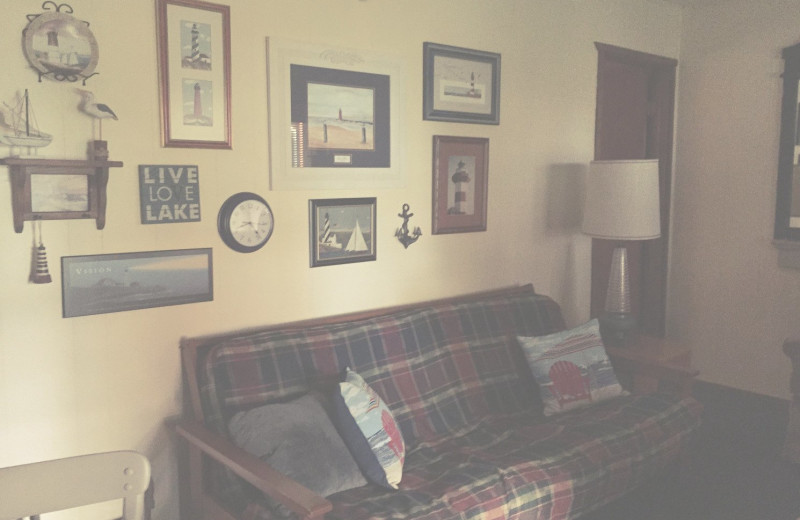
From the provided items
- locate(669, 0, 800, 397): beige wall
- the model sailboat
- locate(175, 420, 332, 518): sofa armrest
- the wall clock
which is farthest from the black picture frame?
locate(669, 0, 800, 397): beige wall

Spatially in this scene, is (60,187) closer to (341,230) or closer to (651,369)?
(341,230)

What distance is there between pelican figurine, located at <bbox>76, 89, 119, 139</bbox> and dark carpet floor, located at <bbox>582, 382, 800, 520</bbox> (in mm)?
2307

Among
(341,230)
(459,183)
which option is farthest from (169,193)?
(459,183)

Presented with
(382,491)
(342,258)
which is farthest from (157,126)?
(382,491)

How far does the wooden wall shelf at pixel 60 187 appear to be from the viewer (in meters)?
2.02

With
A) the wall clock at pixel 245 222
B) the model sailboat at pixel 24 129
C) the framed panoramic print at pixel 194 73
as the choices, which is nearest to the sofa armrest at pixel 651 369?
the wall clock at pixel 245 222

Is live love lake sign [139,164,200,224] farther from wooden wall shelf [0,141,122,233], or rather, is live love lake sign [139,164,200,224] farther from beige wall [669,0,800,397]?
beige wall [669,0,800,397]

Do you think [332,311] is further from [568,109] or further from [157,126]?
[568,109]

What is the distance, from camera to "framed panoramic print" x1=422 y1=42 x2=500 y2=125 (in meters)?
3.03

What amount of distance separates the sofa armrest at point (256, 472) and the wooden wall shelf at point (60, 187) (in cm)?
75

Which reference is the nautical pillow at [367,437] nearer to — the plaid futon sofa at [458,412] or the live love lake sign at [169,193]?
the plaid futon sofa at [458,412]

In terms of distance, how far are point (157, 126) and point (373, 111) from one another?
910mm

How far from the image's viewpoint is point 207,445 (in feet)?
7.03

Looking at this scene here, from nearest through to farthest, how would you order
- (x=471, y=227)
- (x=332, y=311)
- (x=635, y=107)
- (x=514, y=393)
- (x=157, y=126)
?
(x=157, y=126) → (x=332, y=311) → (x=514, y=393) → (x=471, y=227) → (x=635, y=107)
